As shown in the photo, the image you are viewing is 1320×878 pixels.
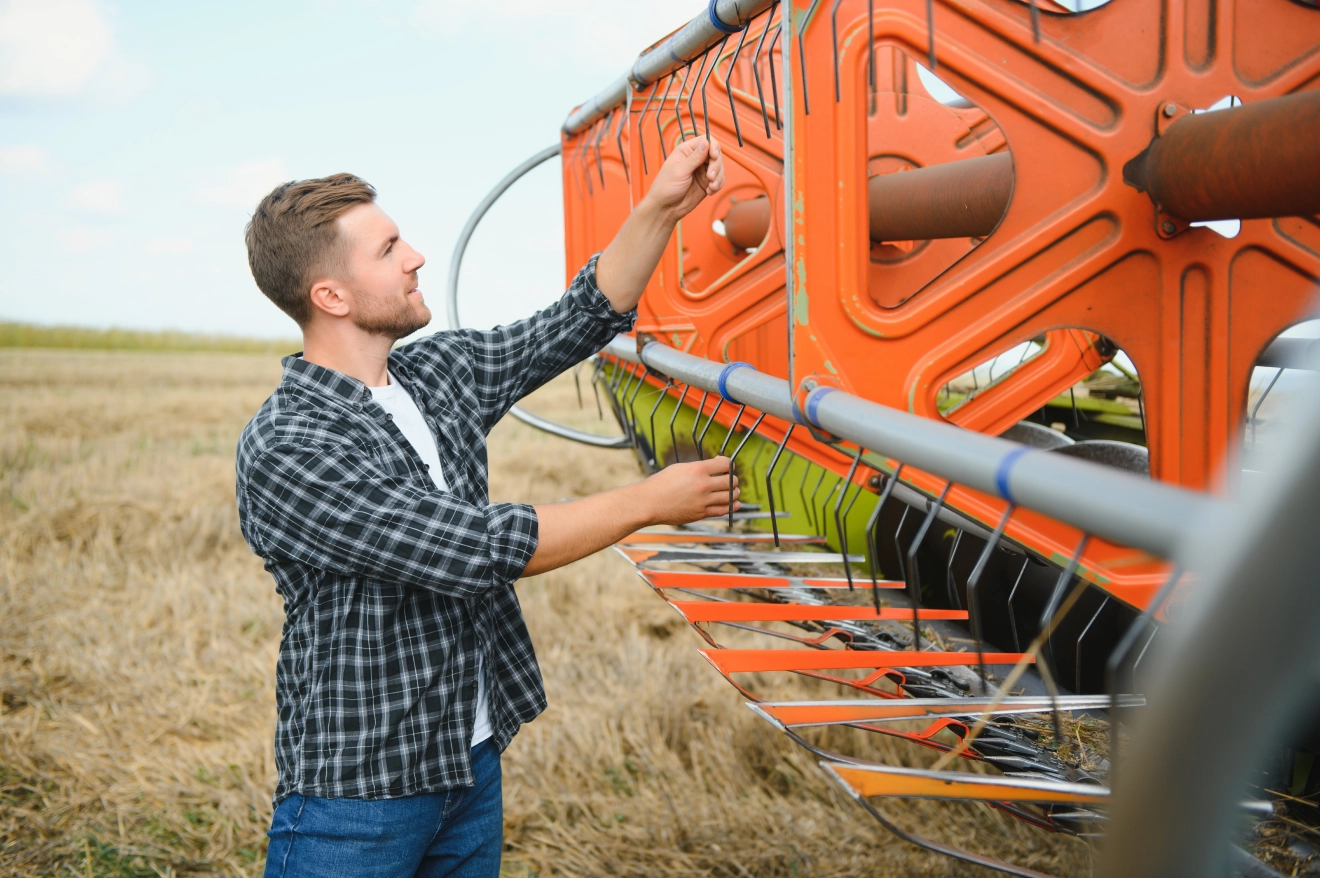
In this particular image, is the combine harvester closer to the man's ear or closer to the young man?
the young man

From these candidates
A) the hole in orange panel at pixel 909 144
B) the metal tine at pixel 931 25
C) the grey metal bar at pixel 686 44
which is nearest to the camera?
the metal tine at pixel 931 25

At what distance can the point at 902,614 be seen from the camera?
5.98 feet

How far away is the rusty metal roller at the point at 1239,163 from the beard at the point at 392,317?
1.26 meters

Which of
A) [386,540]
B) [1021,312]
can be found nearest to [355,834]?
[386,540]

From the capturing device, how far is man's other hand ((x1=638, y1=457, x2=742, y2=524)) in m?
1.51

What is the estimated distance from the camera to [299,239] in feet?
5.78

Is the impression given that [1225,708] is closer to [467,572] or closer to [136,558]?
[467,572]

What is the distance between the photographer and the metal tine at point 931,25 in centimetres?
158

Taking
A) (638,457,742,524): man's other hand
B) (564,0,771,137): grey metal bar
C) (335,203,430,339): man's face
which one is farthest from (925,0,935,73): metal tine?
(335,203,430,339): man's face

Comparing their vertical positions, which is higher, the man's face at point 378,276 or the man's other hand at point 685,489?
the man's face at point 378,276

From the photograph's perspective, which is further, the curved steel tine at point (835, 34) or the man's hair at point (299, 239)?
the man's hair at point (299, 239)

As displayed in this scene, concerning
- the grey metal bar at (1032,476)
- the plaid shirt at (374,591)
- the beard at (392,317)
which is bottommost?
the plaid shirt at (374,591)

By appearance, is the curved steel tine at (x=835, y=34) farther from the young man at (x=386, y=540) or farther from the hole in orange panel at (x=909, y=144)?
the hole in orange panel at (x=909, y=144)

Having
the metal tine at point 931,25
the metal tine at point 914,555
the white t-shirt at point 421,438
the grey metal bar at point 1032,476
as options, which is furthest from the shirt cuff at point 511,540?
the metal tine at point 931,25
